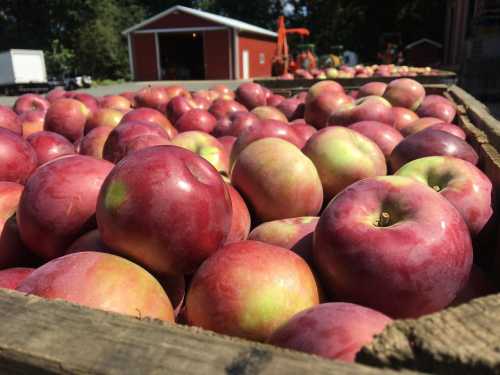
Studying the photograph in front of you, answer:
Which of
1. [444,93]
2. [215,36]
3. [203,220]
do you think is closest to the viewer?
[203,220]

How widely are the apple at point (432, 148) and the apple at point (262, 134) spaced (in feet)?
2.32

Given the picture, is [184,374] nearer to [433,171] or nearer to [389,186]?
[389,186]

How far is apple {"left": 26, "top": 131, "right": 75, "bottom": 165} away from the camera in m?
3.06

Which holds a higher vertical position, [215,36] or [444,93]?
[215,36]

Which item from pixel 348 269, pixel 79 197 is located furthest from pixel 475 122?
pixel 79 197

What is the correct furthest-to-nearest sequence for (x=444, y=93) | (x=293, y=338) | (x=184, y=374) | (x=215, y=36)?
(x=215, y=36), (x=444, y=93), (x=293, y=338), (x=184, y=374)

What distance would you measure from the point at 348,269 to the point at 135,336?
79 cm

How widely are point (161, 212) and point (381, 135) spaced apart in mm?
1885

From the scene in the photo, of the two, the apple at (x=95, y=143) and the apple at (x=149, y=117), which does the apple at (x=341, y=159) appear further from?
the apple at (x=149, y=117)

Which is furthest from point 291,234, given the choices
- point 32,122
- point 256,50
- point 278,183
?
point 256,50

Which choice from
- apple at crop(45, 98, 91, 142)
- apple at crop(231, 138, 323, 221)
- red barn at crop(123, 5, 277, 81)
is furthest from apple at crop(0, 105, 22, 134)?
red barn at crop(123, 5, 277, 81)

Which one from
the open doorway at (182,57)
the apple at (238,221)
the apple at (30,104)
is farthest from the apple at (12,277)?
the open doorway at (182,57)

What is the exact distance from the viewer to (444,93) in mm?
5164

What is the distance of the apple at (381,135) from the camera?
2900 millimetres
